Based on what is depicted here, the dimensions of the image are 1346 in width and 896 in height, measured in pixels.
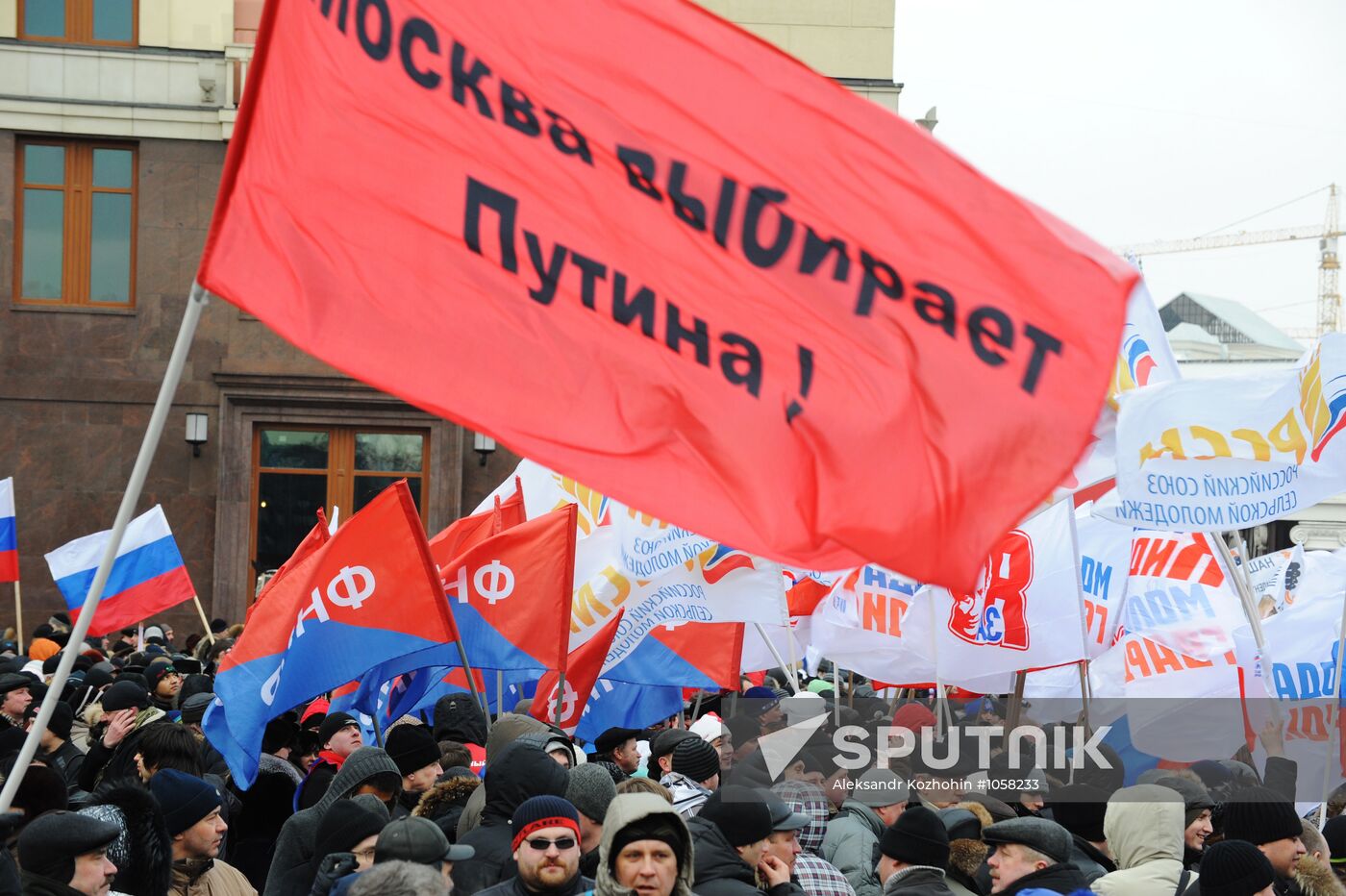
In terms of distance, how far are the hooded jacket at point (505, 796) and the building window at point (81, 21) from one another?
72.6 feet

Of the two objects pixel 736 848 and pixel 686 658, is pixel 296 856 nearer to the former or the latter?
pixel 736 848

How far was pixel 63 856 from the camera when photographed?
502 cm

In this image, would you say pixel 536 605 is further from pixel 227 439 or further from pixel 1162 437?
pixel 227 439

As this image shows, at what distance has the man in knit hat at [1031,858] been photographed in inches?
229

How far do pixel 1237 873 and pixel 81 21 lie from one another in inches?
956

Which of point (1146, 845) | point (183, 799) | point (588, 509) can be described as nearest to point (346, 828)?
point (183, 799)

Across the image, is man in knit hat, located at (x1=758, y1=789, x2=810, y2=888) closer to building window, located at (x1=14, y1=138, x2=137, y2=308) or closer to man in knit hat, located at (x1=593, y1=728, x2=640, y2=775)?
man in knit hat, located at (x1=593, y1=728, x2=640, y2=775)

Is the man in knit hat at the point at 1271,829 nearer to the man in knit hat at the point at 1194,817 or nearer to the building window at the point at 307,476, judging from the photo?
the man in knit hat at the point at 1194,817

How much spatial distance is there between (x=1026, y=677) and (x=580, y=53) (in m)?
10.2

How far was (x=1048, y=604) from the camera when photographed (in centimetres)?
1119

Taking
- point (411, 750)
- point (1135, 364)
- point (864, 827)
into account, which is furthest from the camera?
point (1135, 364)

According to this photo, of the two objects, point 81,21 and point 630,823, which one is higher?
point 81,21

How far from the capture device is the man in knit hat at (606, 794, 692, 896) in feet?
16.5

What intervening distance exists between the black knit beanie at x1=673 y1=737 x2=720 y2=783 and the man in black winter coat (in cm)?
251
